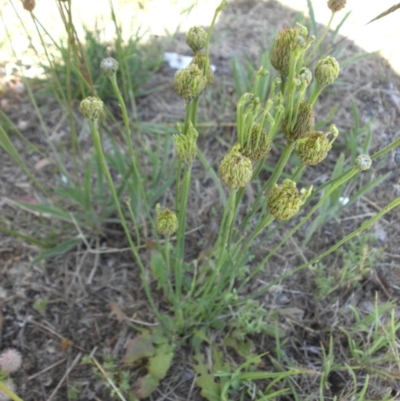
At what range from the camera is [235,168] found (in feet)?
2.11

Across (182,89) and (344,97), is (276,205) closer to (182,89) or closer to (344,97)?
(182,89)

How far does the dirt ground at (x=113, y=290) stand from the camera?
1.09 m

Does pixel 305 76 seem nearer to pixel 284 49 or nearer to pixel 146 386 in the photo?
pixel 284 49

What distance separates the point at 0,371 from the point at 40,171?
719 millimetres

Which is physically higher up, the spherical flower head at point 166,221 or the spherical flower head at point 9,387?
the spherical flower head at point 166,221

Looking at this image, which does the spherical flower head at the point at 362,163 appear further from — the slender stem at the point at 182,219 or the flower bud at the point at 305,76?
the slender stem at the point at 182,219

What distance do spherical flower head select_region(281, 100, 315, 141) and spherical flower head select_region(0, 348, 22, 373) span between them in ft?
2.80

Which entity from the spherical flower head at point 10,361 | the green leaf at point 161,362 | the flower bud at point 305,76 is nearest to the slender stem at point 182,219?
the green leaf at point 161,362

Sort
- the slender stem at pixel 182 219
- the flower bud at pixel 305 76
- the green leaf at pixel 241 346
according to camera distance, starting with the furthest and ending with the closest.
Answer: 1. the green leaf at pixel 241 346
2. the slender stem at pixel 182 219
3. the flower bud at pixel 305 76

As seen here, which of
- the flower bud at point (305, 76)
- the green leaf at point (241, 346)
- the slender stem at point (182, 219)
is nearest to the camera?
the flower bud at point (305, 76)

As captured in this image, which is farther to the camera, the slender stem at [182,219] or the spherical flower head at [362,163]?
the slender stem at [182,219]

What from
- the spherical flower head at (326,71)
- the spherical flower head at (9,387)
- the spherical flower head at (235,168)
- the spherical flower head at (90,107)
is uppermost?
the spherical flower head at (90,107)

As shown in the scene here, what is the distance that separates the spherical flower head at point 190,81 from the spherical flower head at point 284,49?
0.12 metres

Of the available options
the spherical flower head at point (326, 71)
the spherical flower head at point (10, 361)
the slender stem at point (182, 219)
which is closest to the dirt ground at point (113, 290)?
the spherical flower head at point (10, 361)
